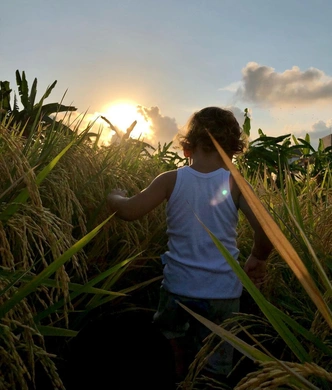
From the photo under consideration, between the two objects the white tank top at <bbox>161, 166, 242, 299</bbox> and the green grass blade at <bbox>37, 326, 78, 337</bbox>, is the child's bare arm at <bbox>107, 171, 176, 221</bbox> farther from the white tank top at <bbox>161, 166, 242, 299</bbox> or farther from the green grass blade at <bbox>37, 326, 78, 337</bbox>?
the green grass blade at <bbox>37, 326, 78, 337</bbox>

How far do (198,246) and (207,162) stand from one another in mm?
472

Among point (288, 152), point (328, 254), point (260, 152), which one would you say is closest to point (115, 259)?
point (328, 254)

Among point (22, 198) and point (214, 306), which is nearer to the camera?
point (22, 198)

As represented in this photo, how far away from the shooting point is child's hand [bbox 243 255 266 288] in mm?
2838

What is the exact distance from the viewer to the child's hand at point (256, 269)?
9.31ft

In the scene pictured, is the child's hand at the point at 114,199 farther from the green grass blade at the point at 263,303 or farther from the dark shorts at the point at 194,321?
the green grass blade at the point at 263,303

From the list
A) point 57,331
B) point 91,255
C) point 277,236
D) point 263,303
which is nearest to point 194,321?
point 91,255

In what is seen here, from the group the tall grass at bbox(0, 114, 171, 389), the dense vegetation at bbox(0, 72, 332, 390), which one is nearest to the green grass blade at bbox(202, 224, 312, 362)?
the dense vegetation at bbox(0, 72, 332, 390)

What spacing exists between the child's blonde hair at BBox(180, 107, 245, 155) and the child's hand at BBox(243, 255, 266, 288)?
656 millimetres

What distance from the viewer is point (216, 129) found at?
9.93 feet

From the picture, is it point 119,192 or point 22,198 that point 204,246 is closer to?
point 119,192

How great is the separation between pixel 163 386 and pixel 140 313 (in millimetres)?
548

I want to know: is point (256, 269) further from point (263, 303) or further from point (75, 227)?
point (263, 303)

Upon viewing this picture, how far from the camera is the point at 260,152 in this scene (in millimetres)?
9109
